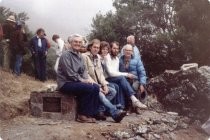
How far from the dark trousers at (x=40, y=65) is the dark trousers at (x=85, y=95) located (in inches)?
46.8

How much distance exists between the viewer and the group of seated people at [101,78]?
13.8 feet

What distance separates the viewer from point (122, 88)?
4.84 meters

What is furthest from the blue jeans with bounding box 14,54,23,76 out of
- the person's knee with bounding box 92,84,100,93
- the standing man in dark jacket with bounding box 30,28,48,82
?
the person's knee with bounding box 92,84,100,93

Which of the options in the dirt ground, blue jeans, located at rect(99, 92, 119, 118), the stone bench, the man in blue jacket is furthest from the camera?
the man in blue jacket

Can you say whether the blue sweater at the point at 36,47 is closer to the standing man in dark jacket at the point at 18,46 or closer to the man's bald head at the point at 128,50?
the standing man in dark jacket at the point at 18,46

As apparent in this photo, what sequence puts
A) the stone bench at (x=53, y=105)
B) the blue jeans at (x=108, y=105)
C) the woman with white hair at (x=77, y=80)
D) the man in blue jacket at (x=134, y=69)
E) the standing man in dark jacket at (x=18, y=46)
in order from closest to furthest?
1. the woman with white hair at (x=77, y=80)
2. the stone bench at (x=53, y=105)
3. the blue jeans at (x=108, y=105)
4. the man in blue jacket at (x=134, y=69)
5. the standing man in dark jacket at (x=18, y=46)

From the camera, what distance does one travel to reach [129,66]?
16.4 ft

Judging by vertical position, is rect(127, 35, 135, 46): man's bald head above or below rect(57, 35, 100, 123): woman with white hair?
above

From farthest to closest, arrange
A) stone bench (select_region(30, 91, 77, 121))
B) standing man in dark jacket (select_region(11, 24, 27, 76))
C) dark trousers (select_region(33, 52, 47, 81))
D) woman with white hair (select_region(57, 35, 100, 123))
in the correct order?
1. dark trousers (select_region(33, 52, 47, 81))
2. standing man in dark jacket (select_region(11, 24, 27, 76))
3. stone bench (select_region(30, 91, 77, 121))
4. woman with white hair (select_region(57, 35, 100, 123))

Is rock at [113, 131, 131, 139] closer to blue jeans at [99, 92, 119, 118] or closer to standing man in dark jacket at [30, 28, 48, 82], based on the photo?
blue jeans at [99, 92, 119, 118]

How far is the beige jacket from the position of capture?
4516 millimetres

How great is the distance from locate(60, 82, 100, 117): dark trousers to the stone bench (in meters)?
0.06

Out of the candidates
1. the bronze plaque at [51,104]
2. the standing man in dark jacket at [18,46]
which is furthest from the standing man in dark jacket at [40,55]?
the bronze plaque at [51,104]

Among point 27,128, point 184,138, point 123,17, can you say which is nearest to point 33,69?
point 123,17
